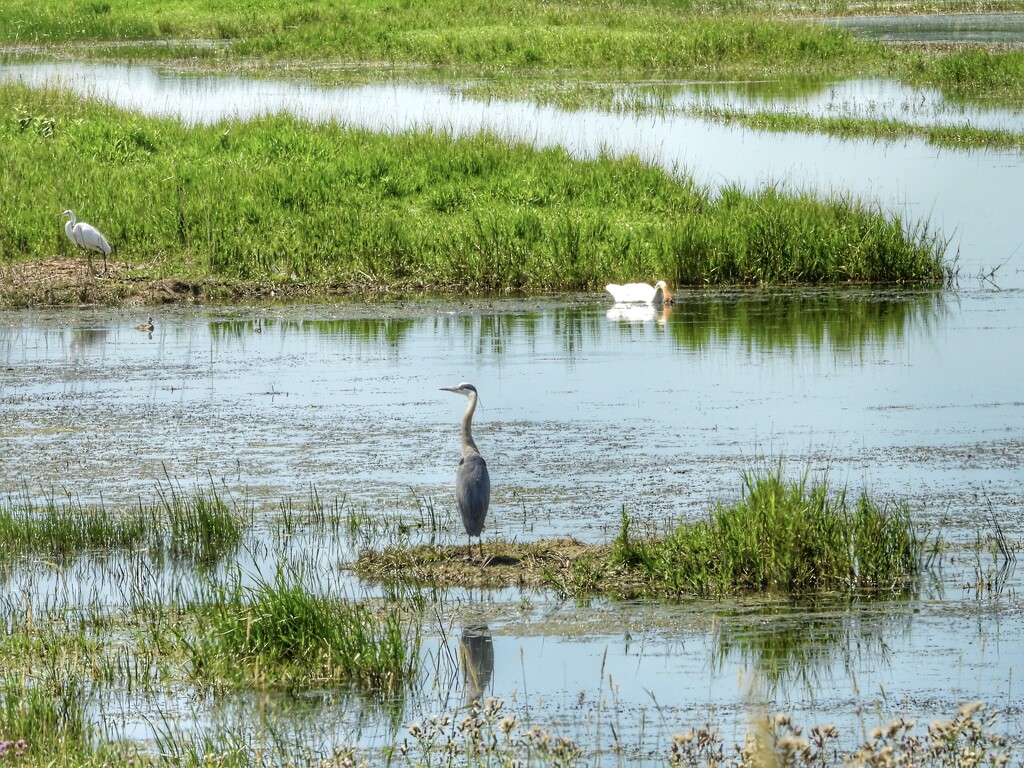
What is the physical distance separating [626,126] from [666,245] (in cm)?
1236

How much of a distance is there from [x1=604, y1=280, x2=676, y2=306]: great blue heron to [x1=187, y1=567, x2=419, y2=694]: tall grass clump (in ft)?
35.8

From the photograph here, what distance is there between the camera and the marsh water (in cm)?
775

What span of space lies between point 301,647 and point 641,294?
11.3 metres

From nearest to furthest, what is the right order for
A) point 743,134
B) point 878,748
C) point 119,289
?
point 878,748 → point 119,289 → point 743,134

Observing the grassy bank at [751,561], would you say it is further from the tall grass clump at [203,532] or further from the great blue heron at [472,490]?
the tall grass clump at [203,532]

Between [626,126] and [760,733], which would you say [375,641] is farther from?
[626,126]

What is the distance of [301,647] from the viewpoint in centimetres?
806

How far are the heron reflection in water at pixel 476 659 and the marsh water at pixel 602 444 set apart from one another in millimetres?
25

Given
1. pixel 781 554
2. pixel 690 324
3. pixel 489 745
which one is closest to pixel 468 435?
A: pixel 781 554

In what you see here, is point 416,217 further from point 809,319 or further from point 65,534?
point 65,534

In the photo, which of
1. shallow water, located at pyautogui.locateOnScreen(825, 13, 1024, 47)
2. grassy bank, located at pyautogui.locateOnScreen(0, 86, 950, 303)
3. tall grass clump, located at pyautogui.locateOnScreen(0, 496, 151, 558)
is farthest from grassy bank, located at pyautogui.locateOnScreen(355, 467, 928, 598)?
shallow water, located at pyautogui.locateOnScreen(825, 13, 1024, 47)

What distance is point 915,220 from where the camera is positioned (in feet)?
75.9

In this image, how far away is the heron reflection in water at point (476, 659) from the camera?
7.81 metres

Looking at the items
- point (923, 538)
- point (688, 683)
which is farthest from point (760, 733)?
point (923, 538)
